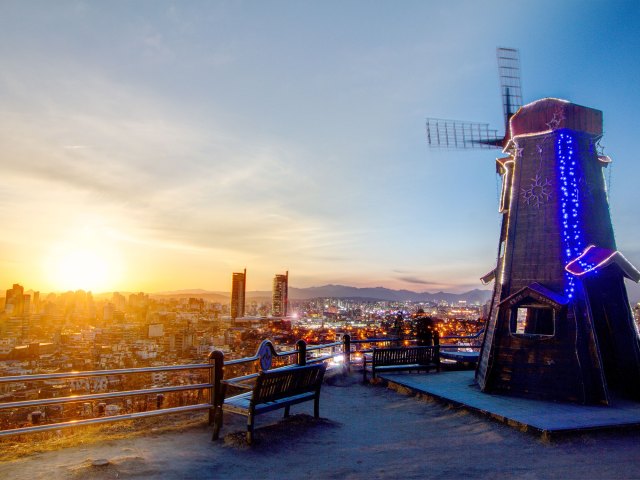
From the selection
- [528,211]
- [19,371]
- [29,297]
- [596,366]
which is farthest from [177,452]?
[29,297]

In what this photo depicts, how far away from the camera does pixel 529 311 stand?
16078 mm

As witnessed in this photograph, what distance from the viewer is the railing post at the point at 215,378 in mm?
7780

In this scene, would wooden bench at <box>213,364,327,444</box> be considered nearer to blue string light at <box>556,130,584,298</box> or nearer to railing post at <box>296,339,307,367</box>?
railing post at <box>296,339,307,367</box>

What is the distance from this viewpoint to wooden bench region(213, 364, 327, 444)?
23.1 ft

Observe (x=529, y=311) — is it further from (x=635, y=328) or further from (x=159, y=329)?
(x=159, y=329)

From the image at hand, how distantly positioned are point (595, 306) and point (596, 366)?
184 centimetres

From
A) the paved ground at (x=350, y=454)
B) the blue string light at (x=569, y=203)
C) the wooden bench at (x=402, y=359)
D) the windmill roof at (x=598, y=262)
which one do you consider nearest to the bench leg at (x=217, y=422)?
the paved ground at (x=350, y=454)

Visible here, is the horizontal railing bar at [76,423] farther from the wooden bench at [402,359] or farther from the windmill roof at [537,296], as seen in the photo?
the windmill roof at [537,296]

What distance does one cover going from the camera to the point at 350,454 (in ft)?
22.2

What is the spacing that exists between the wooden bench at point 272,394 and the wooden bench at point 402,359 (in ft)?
18.2

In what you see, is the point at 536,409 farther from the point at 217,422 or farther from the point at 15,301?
the point at 15,301

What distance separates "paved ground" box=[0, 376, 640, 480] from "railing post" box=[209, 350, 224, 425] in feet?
1.40

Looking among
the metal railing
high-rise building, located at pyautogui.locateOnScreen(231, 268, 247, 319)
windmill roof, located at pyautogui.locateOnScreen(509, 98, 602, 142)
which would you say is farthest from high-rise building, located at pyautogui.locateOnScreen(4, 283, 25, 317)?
windmill roof, located at pyautogui.locateOnScreen(509, 98, 602, 142)

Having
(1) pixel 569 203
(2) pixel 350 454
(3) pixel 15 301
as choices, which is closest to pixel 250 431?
(2) pixel 350 454
